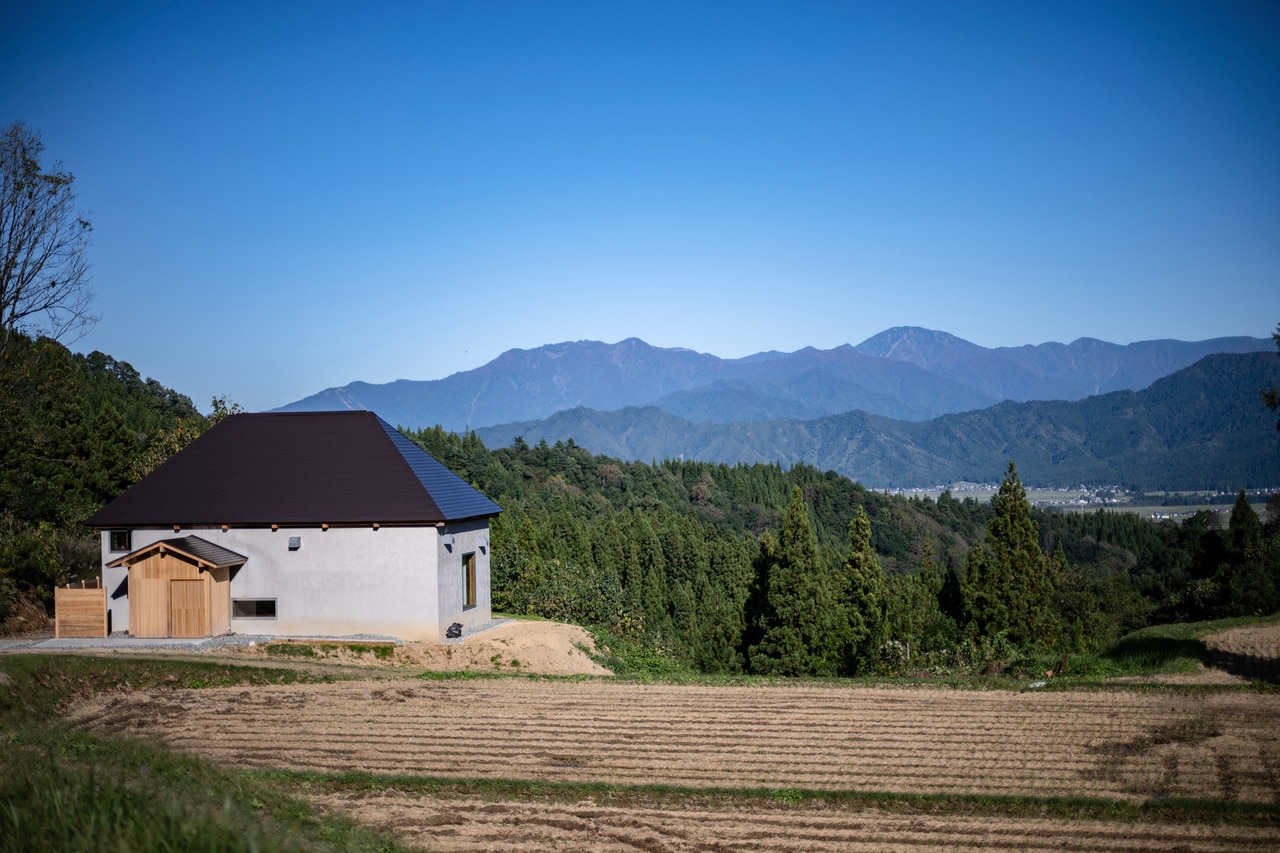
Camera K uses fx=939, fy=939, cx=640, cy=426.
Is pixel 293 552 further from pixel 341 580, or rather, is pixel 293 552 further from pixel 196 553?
pixel 196 553

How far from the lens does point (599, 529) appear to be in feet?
228

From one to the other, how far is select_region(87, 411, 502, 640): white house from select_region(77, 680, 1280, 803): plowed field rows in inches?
175

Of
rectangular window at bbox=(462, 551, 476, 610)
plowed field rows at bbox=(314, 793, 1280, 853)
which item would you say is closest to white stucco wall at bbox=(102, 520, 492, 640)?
rectangular window at bbox=(462, 551, 476, 610)

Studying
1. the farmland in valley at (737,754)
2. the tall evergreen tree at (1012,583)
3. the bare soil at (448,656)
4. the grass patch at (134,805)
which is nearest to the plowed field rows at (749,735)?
the farmland in valley at (737,754)

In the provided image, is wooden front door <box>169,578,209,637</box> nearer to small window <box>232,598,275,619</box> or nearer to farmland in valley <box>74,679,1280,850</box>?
small window <box>232,598,275,619</box>

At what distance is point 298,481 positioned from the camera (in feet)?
87.5

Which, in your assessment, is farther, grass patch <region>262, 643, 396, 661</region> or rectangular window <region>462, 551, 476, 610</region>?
rectangular window <region>462, 551, 476, 610</region>

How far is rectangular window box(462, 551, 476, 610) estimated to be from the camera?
27.1 metres

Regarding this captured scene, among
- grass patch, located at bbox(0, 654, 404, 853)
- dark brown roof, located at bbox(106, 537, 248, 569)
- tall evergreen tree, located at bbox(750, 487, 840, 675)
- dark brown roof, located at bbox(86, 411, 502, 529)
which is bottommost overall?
tall evergreen tree, located at bbox(750, 487, 840, 675)

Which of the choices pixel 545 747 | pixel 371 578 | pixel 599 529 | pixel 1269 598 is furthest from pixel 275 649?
pixel 599 529

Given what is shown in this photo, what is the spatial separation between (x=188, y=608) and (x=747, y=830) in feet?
61.8

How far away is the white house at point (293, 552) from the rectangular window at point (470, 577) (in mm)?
44

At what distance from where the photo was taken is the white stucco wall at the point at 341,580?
81.5 ft

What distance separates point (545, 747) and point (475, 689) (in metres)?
5.56
